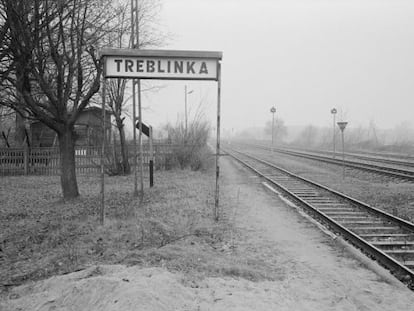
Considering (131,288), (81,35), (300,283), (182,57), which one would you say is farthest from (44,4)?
(300,283)

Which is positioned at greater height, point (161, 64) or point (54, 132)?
point (161, 64)

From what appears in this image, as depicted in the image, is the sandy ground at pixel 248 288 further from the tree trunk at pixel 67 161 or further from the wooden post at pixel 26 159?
the wooden post at pixel 26 159

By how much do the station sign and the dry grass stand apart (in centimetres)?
313

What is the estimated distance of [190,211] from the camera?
9.84 m

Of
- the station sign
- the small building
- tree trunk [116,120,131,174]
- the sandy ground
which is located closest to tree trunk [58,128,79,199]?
the station sign

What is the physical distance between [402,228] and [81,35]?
29.8 ft

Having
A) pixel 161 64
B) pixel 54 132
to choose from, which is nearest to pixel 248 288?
pixel 161 64

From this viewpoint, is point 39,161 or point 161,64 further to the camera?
point 39,161

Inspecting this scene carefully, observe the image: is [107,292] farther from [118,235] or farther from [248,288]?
[118,235]

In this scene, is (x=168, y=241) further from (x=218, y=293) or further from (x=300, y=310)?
(x=300, y=310)

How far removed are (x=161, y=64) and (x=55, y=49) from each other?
4037 mm

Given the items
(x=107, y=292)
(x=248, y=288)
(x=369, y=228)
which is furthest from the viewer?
(x=369, y=228)

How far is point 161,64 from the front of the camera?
8.15 metres

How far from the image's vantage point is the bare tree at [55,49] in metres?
9.48
